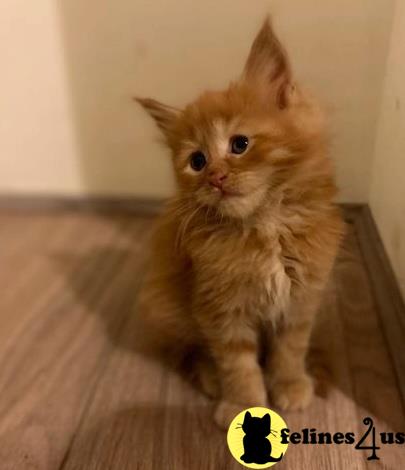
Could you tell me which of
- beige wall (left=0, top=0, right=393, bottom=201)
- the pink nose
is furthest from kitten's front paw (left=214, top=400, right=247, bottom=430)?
beige wall (left=0, top=0, right=393, bottom=201)

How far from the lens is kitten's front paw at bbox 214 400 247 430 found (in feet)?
2.72

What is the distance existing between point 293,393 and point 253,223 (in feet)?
1.04

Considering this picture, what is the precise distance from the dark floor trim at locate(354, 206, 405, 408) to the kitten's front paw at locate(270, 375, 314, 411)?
166mm

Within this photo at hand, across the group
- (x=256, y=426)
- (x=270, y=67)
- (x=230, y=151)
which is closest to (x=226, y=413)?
(x=256, y=426)

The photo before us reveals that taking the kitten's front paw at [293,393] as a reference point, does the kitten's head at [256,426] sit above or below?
above

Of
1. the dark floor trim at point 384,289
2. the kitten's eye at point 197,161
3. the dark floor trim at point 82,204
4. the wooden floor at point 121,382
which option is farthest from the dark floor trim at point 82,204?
the kitten's eye at point 197,161

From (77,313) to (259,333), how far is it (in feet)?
Answer: 1.54

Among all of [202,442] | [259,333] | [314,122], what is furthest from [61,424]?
[314,122]

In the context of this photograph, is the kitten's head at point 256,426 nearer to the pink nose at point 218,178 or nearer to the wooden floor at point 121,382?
the wooden floor at point 121,382

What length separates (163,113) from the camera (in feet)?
2.78

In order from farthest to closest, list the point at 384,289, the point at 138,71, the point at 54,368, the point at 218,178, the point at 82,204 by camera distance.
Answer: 1. the point at 82,204
2. the point at 138,71
3. the point at 384,289
4. the point at 54,368
5. the point at 218,178

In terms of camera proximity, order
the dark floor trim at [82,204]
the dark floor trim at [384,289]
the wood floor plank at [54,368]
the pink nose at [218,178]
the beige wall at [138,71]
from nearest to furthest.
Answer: the pink nose at [218,178], the wood floor plank at [54,368], the dark floor trim at [384,289], the beige wall at [138,71], the dark floor trim at [82,204]

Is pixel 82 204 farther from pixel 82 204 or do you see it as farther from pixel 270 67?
pixel 270 67

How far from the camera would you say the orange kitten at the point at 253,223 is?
722 millimetres
